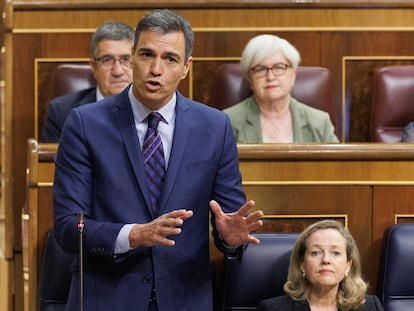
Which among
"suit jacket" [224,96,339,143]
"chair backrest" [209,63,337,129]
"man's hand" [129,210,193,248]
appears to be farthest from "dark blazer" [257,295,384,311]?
"chair backrest" [209,63,337,129]

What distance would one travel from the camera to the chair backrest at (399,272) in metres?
0.94

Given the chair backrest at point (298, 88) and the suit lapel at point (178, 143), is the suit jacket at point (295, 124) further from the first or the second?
the suit lapel at point (178, 143)

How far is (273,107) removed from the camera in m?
1.31

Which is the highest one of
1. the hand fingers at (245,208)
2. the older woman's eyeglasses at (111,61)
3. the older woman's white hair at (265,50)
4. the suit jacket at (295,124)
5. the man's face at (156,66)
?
the older woman's white hair at (265,50)

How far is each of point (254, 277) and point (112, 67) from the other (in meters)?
0.46

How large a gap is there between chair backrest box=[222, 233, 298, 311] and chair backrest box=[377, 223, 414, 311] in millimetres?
104

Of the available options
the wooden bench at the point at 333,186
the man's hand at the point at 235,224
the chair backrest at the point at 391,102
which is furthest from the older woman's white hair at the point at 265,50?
the man's hand at the point at 235,224

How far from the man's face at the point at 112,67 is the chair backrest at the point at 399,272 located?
18.9 inches

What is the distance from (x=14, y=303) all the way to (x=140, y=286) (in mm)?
429

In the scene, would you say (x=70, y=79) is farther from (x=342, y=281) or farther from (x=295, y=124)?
(x=342, y=281)

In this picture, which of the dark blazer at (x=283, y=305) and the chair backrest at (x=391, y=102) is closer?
the dark blazer at (x=283, y=305)

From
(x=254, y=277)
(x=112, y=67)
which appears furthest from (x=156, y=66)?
(x=112, y=67)

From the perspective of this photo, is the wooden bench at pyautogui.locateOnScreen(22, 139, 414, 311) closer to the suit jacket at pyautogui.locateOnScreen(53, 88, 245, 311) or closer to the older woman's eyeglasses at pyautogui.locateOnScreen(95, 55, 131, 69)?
the suit jacket at pyautogui.locateOnScreen(53, 88, 245, 311)

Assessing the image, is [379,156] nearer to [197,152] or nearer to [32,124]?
[197,152]
